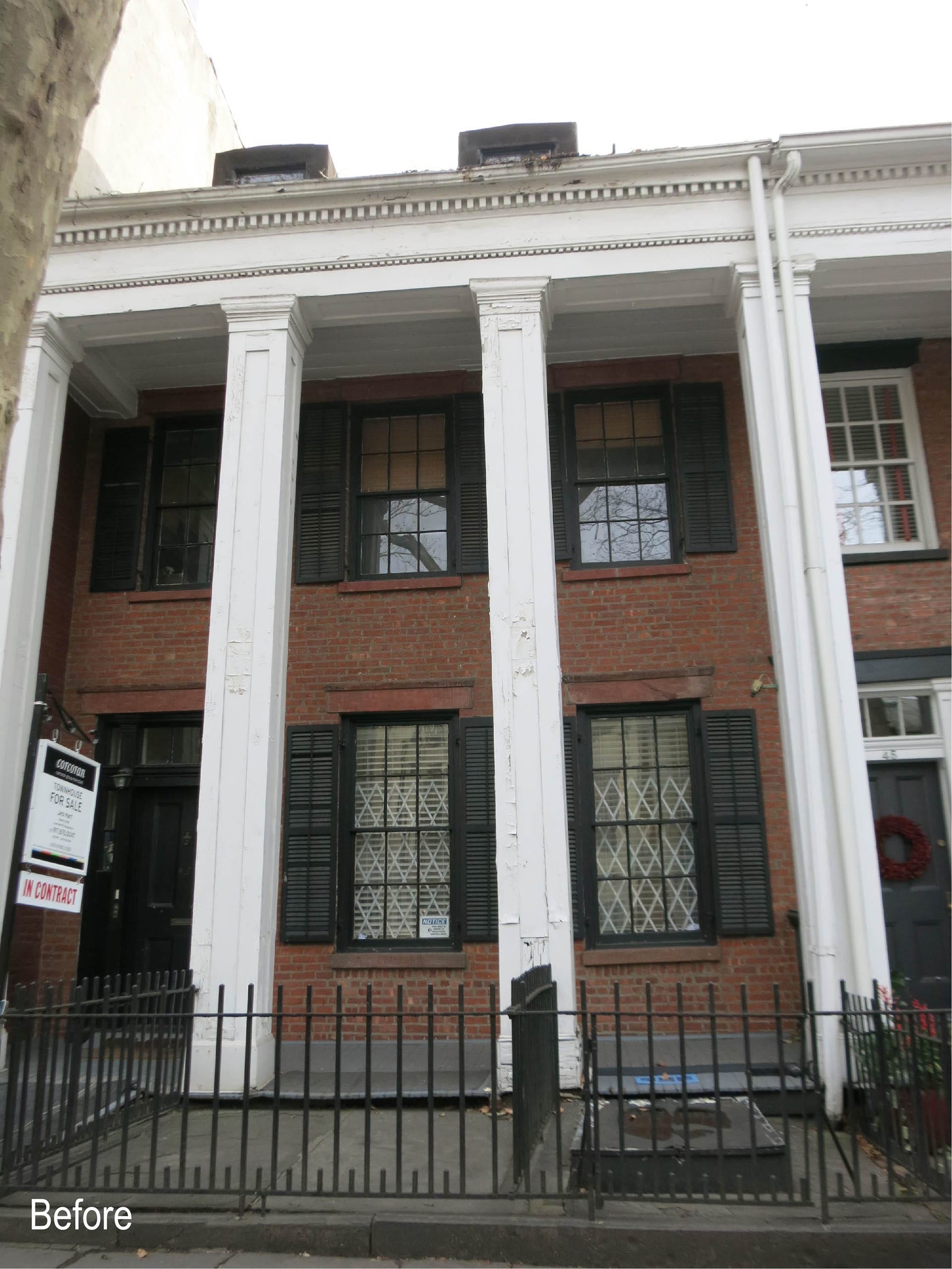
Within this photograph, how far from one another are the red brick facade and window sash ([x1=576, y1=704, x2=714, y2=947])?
0.80 ft

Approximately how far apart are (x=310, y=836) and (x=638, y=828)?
3.20m

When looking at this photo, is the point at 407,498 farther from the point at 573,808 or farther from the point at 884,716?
the point at 884,716

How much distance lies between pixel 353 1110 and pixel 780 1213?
3.10 meters

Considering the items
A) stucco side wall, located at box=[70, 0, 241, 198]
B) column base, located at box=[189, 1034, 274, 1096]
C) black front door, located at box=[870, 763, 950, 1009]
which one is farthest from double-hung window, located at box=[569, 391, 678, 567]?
stucco side wall, located at box=[70, 0, 241, 198]

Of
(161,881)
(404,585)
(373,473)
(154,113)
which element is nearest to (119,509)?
(373,473)

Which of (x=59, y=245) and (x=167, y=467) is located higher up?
(x=59, y=245)

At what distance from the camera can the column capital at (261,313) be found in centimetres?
834

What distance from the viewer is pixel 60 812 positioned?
784 cm

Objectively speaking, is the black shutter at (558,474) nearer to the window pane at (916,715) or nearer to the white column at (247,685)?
the white column at (247,685)

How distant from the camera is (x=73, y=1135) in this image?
5.27 metres

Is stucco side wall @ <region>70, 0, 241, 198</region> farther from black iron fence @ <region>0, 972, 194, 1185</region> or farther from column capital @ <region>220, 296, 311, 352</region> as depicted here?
black iron fence @ <region>0, 972, 194, 1185</region>

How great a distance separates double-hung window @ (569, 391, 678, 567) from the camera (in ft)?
31.8

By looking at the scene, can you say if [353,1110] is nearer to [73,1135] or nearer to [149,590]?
→ [73,1135]

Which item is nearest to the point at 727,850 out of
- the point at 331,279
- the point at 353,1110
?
the point at 353,1110
